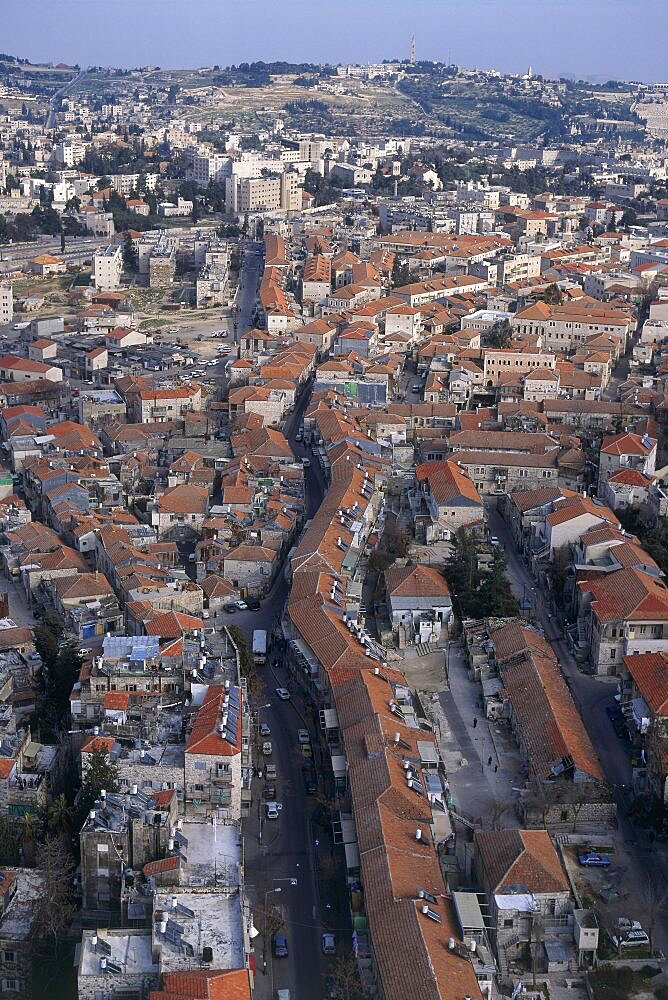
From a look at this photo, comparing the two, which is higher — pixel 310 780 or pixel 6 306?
pixel 310 780

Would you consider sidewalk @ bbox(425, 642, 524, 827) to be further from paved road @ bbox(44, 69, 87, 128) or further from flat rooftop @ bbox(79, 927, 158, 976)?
paved road @ bbox(44, 69, 87, 128)

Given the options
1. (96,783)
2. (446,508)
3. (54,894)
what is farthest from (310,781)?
(446,508)

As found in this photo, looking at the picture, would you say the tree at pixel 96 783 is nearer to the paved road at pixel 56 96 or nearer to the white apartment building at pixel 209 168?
the white apartment building at pixel 209 168

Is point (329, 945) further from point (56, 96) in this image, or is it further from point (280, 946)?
point (56, 96)

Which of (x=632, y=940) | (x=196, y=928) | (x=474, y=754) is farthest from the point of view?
(x=474, y=754)

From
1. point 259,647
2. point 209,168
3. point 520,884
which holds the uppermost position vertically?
point 520,884

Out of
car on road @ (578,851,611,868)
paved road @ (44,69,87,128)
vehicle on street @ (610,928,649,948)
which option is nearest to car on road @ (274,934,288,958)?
vehicle on street @ (610,928,649,948)

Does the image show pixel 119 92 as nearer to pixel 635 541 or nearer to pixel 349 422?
pixel 349 422
